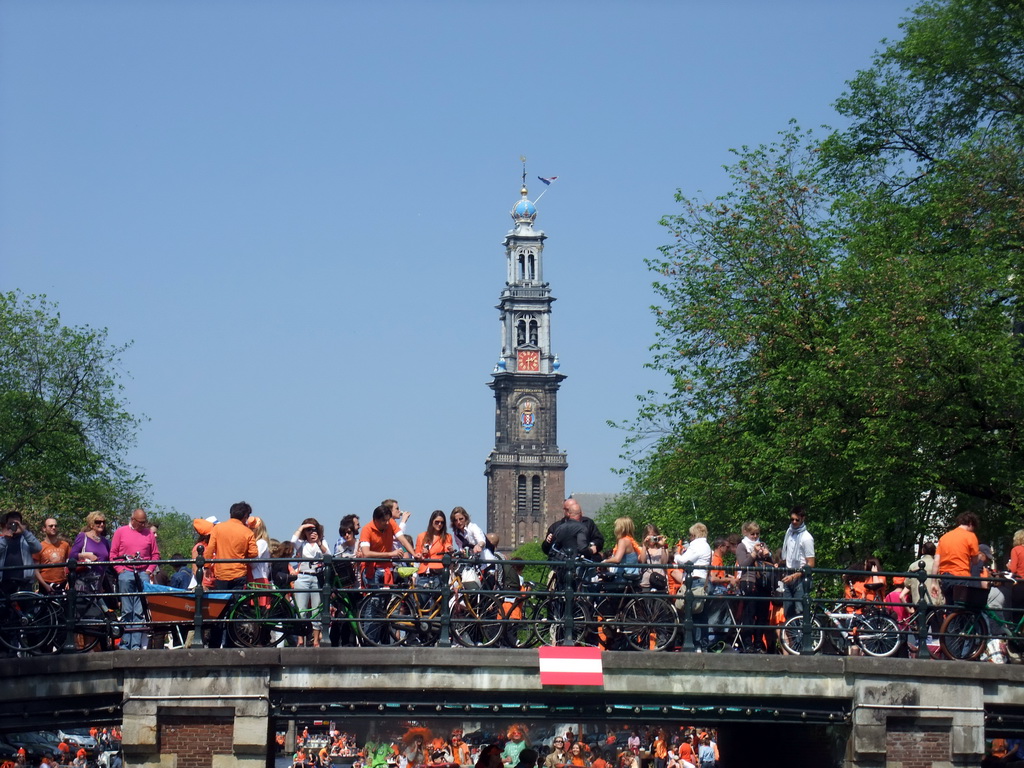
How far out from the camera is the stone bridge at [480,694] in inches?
723

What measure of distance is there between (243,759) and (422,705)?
6.59 ft

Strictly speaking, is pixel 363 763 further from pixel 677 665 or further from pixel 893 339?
pixel 677 665

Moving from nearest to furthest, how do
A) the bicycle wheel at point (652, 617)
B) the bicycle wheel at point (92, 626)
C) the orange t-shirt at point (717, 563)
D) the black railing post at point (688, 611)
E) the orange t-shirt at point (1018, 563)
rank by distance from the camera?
1. the black railing post at point (688, 611)
2. the bicycle wheel at point (92, 626)
3. the bicycle wheel at point (652, 617)
4. the orange t-shirt at point (1018, 563)
5. the orange t-shirt at point (717, 563)

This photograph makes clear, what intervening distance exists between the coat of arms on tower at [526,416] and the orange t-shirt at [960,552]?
153 m

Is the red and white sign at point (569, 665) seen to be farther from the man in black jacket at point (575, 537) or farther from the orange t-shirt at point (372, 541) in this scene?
the orange t-shirt at point (372, 541)

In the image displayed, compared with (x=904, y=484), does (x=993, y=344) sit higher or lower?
higher

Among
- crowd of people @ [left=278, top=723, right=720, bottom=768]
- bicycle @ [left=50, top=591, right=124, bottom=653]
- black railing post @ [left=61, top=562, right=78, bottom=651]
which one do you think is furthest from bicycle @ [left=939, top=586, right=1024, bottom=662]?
black railing post @ [left=61, top=562, right=78, bottom=651]

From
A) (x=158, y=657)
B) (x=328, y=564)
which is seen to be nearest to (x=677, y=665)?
(x=328, y=564)

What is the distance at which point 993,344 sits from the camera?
2927 cm

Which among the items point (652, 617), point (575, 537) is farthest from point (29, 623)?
point (652, 617)

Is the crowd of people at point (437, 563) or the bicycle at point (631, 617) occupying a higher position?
the crowd of people at point (437, 563)

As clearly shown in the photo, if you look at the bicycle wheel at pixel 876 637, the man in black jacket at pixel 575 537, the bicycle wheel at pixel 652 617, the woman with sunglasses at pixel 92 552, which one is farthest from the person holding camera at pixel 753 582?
the woman with sunglasses at pixel 92 552

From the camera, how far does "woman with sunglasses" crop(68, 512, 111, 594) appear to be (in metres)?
18.9

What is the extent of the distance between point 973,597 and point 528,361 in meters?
153
